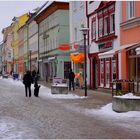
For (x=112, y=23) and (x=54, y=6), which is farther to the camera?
(x=54, y=6)

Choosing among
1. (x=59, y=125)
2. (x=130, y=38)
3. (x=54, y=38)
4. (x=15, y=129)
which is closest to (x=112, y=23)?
(x=130, y=38)

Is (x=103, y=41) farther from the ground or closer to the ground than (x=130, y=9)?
closer to the ground

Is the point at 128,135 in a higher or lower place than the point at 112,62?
lower

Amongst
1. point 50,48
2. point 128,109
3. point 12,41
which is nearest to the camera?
point 128,109

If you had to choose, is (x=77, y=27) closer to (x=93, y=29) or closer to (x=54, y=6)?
(x=93, y=29)

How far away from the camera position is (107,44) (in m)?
31.7

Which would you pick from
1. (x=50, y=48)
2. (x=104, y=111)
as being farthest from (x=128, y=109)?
(x=50, y=48)

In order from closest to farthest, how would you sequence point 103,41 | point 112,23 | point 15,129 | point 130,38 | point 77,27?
1. point 15,129
2. point 130,38
3. point 112,23
4. point 103,41
5. point 77,27

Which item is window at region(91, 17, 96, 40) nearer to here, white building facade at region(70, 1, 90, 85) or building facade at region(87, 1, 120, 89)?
building facade at region(87, 1, 120, 89)

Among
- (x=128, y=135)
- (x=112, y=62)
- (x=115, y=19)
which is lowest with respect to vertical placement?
(x=128, y=135)

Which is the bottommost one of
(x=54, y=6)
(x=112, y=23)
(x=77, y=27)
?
(x=112, y=23)

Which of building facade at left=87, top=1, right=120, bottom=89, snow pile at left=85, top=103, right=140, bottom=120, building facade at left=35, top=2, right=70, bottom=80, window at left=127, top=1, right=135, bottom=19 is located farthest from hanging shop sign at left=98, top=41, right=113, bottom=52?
building facade at left=35, top=2, right=70, bottom=80

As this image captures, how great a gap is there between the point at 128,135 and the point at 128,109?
4.76 m

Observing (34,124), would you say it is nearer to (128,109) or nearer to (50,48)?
(128,109)
